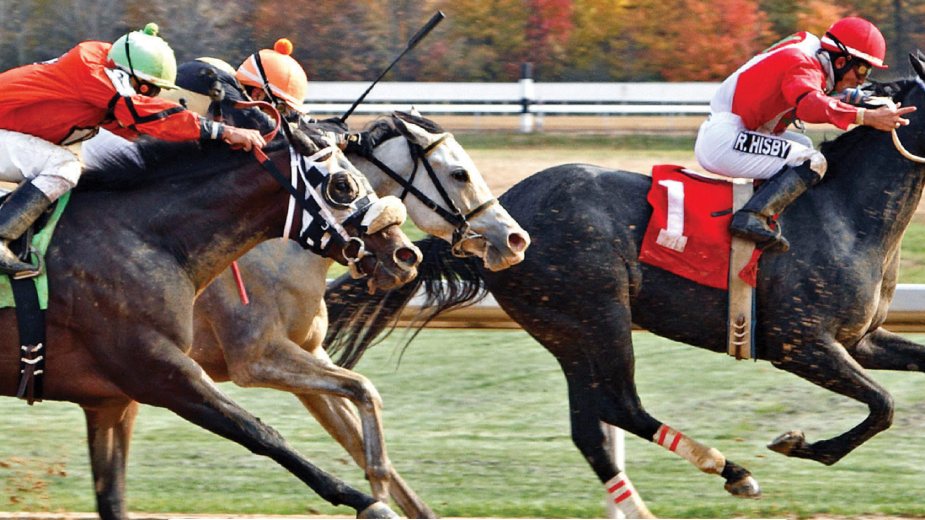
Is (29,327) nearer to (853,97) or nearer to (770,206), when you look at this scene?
(770,206)

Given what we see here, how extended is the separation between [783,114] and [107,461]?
306cm

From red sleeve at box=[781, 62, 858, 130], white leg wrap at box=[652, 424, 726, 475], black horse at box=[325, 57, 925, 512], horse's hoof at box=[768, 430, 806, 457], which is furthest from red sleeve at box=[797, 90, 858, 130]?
white leg wrap at box=[652, 424, 726, 475]

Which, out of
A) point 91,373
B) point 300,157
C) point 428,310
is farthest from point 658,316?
point 91,373

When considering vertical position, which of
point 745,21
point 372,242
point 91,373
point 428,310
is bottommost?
point 745,21

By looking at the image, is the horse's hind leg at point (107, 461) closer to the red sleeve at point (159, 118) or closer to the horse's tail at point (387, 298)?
the red sleeve at point (159, 118)

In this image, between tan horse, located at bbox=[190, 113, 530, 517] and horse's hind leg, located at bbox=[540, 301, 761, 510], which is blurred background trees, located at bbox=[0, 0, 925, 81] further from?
tan horse, located at bbox=[190, 113, 530, 517]

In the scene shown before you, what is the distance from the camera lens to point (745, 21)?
19547 mm

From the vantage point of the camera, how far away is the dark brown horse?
16.4ft

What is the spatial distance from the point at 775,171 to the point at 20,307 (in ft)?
10.2

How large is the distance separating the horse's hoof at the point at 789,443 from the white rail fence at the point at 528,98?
1164cm

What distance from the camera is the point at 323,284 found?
20.3 feet

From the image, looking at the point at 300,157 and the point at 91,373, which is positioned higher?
the point at 300,157

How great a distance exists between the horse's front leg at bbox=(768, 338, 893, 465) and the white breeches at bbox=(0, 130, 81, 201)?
116 inches

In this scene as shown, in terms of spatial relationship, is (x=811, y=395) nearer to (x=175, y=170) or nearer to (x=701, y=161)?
(x=701, y=161)
